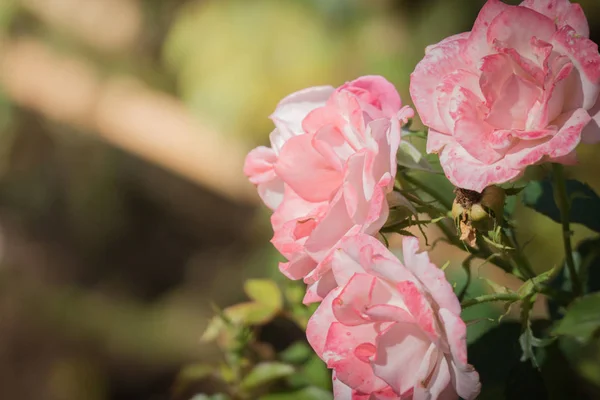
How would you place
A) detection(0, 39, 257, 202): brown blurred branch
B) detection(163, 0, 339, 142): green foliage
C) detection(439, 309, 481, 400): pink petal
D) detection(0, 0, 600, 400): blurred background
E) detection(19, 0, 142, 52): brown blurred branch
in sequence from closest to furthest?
detection(439, 309, 481, 400): pink petal, detection(0, 0, 600, 400): blurred background, detection(163, 0, 339, 142): green foliage, detection(0, 39, 257, 202): brown blurred branch, detection(19, 0, 142, 52): brown blurred branch

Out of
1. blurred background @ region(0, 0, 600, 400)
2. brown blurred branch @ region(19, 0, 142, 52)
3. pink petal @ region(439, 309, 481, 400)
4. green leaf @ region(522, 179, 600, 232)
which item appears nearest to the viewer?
pink petal @ region(439, 309, 481, 400)

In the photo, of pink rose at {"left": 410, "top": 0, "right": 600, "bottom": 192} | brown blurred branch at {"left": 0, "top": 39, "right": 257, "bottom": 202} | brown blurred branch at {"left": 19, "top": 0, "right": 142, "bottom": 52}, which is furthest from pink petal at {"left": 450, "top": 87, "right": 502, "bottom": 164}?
brown blurred branch at {"left": 19, "top": 0, "right": 142, "bottom": 52}

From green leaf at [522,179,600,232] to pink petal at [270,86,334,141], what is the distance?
17cm

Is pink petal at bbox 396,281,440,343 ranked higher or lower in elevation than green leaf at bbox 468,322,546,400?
higher

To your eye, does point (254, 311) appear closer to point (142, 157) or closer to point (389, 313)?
point (389, 313)

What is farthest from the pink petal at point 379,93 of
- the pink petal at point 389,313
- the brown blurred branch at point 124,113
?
the brown blurred branch at point 124,113

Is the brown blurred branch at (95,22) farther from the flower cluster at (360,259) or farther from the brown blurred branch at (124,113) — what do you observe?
the flower cluster at (360,259)

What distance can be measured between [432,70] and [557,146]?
0.07 metres

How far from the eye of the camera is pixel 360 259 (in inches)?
10.7

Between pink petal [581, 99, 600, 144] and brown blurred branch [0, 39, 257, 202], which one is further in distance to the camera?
brown blurred branch [0, 39, 257, 202]

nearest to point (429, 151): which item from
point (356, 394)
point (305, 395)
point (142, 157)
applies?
point (356, 394)

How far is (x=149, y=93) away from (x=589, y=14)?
54.3 inches

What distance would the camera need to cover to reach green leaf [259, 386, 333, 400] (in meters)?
0.43

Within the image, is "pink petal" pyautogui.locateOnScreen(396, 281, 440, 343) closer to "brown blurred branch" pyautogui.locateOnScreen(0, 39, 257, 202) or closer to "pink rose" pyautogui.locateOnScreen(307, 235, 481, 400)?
"pink rose" pyautogui.locateOnScreen(307, 235, 481, 400)
